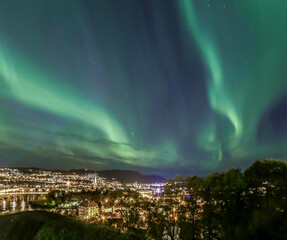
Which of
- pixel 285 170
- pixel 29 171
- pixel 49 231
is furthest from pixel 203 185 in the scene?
pixel 29 171

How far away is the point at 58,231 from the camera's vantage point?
780 centimetres

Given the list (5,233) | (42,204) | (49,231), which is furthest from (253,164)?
(42,204)

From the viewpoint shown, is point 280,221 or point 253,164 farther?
point 253,164

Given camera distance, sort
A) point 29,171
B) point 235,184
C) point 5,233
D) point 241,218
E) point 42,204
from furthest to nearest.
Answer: point 29,171
point 42,204
point 5,233
point 235,184
point 241,218

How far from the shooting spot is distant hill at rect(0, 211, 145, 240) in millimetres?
6376

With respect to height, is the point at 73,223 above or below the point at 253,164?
below

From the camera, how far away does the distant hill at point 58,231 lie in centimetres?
638

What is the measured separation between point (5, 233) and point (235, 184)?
39.7 ft

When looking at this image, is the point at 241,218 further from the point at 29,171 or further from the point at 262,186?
the point at 29,171

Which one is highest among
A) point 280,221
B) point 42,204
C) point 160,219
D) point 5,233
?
point 280,221

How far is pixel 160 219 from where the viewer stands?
38.7 feet

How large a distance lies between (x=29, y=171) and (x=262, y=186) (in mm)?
213488

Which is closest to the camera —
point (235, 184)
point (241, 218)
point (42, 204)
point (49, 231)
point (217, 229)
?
point (49, 231)

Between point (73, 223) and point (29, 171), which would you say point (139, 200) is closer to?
point (73, 223)
